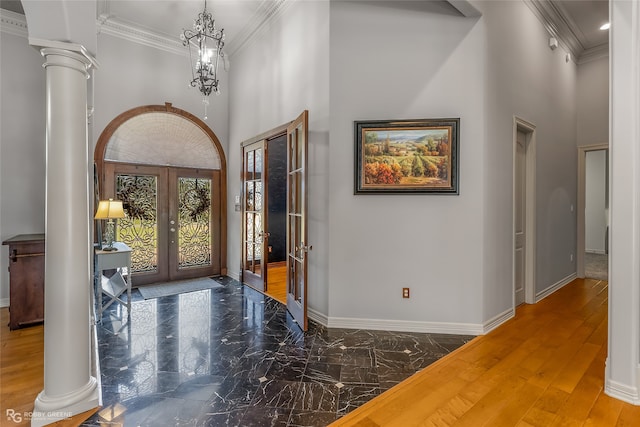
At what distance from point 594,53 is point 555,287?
4.04 meters

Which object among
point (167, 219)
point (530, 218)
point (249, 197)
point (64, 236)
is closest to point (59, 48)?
point (64, 236)

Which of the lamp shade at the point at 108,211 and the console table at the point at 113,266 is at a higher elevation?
the lamp shade at the point at 108,211

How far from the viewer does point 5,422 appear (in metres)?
1.88

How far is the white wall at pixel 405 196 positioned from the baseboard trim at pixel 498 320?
133 mm

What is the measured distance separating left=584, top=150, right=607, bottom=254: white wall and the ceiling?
402 centimetres

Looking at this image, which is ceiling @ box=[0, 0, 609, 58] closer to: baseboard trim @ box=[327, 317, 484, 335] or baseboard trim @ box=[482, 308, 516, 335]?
baseboard trim @ box=[482, 308, 516, 335]

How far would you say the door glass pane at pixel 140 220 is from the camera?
481 centimetres

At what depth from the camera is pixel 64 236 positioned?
A: 195 cm

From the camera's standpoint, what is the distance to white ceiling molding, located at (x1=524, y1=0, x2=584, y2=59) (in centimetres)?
402

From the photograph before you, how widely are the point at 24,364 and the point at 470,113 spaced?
4.62 m

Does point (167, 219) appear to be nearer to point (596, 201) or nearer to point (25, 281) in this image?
point (25, 281)

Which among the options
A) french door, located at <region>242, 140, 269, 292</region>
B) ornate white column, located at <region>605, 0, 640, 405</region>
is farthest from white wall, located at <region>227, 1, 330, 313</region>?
ornate white column, located at <region>605, 0, 640, 405</region>

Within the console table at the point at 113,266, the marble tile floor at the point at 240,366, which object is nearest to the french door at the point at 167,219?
the console table at the point at 113,266

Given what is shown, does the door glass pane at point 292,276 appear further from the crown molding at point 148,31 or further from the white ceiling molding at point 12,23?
the white ceiling molding at point 12,23
